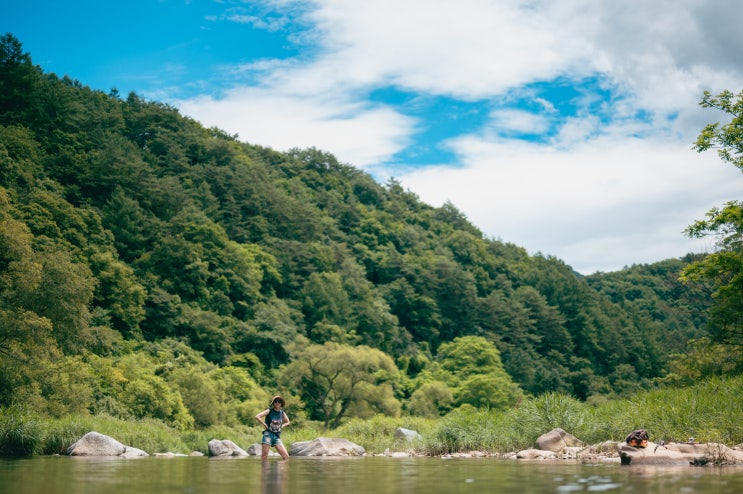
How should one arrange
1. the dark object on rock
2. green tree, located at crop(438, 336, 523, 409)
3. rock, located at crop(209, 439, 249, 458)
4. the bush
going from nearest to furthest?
the dark object on rock, the bush, rock, located at crop(209, 439, 249, 458), green tree, located at crop(438, 336, 523, 409)

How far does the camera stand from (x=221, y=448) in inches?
1190

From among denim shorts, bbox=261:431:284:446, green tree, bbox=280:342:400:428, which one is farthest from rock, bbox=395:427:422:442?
green tree, bbox=280:342:400:428

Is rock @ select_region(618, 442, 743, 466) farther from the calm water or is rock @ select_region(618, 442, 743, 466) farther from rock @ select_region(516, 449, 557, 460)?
rock @ select_region(516, 449, 557, 460)

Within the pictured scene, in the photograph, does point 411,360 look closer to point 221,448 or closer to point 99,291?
point 99,291

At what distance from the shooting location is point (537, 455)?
1727 centimetres

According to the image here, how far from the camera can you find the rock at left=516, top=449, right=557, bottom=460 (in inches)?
665

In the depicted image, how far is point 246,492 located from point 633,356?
301ft

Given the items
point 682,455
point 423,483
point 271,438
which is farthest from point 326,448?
point 423,483

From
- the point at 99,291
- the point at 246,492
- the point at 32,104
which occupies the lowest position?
the point at 246,492

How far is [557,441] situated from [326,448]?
11815 mm

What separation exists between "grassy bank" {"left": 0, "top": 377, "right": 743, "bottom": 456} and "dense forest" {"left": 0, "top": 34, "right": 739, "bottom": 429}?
617cm

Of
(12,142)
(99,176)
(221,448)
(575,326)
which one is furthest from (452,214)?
(221,448)

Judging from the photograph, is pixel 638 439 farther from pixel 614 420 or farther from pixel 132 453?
pixel 132 453

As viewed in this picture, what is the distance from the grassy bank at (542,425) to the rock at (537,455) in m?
1.78
